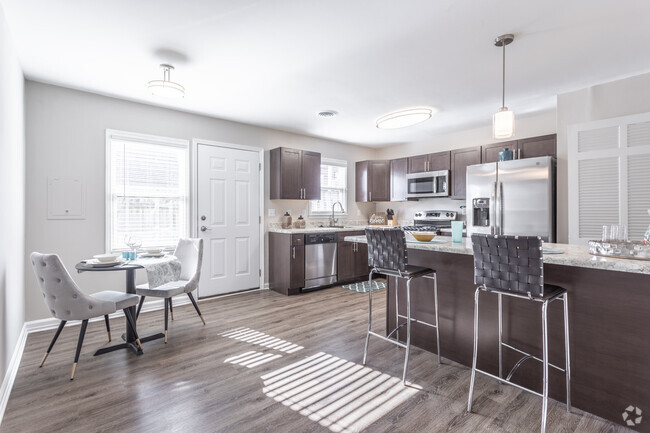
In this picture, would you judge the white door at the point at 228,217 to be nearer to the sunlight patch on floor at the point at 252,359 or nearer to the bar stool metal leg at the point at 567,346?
the sunlight patch on floor at the point at 252,359

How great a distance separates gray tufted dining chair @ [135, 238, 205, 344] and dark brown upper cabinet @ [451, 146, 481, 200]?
3.73 m

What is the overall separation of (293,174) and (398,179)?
200 cm

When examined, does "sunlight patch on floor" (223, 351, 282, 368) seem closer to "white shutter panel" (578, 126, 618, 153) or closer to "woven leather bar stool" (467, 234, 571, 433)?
"woven leather bar stool" (467, 234, 571, 433)

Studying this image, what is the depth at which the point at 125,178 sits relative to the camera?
386cm

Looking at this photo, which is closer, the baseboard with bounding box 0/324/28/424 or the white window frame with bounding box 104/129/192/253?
the baseboard with bounding box 0/324/28/424

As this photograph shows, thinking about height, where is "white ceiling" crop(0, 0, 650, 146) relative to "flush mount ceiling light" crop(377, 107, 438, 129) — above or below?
above

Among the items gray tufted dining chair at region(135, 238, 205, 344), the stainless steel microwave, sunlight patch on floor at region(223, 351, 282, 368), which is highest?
the stainless steel microwave

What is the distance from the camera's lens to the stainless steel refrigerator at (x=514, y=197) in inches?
145

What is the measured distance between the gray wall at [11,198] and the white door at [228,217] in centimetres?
177

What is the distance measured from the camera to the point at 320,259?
5.02 m

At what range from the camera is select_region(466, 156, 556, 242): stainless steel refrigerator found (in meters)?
3.69

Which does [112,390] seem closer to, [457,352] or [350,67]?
[457,352]

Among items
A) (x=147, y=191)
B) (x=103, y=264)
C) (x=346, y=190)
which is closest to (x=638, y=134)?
(x=346, y=190)

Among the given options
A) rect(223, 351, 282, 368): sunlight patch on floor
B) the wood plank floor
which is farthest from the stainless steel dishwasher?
rect(223, 351, 282, 368): sunlight patch on floor
